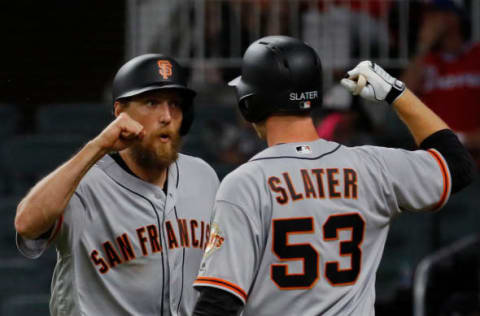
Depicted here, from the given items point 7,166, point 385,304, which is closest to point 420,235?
point 385,304

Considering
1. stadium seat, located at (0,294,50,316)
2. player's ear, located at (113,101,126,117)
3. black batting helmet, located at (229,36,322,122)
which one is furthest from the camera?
stadium seat, located at (0,294,50,316)

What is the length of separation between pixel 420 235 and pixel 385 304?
0.86m

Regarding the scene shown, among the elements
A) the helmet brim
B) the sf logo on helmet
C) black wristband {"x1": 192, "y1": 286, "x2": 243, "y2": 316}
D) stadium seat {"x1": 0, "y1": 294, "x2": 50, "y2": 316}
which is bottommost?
stadium seat {"x1": 0, "y1": 294, "x2": 50, "y2": 316}

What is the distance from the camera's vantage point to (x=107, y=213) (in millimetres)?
3203

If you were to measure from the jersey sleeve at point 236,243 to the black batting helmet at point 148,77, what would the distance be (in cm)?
71

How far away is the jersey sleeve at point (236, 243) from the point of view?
8.68ft

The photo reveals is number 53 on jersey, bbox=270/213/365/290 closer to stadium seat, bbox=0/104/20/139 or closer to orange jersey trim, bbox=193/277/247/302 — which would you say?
orange jersey trim, bbox=193/277/247/302

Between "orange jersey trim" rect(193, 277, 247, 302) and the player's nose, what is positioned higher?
the player's nose

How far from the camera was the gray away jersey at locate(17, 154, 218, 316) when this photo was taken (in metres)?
3.15

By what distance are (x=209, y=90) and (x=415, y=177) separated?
516 cm

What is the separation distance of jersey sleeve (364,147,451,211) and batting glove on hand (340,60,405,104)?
0.20 metres

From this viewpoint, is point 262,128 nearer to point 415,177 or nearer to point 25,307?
point 415,177

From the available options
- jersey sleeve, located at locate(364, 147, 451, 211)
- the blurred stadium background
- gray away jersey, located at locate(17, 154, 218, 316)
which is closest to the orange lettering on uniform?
gray away jersey, located at locate(17, 154, 218, 316)

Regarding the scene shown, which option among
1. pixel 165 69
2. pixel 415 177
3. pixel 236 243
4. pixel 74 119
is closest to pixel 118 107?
pixel 165 69
